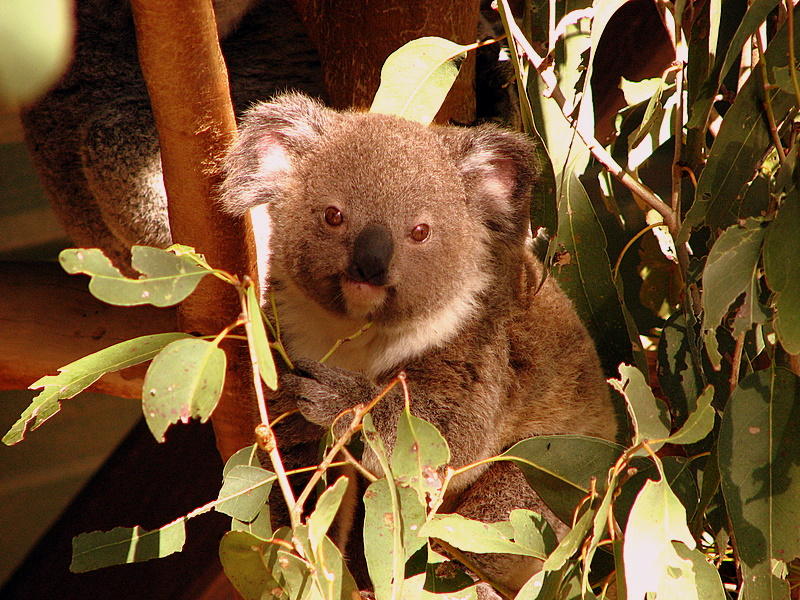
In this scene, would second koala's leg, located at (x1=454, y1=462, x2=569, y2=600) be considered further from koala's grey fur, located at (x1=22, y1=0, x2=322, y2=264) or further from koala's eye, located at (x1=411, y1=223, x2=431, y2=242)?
koala's grey fur, located at (x1=22, y1=0, x2=322, y2=264)

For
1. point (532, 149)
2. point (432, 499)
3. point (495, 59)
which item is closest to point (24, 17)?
point (432, 499)

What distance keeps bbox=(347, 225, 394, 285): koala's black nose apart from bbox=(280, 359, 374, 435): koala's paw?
0.60 ft

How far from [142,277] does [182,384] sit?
0.44 feet

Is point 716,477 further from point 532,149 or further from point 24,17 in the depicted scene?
point 24,17

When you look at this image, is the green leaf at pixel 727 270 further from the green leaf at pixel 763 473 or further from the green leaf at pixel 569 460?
the green leaf at pixel 569 460

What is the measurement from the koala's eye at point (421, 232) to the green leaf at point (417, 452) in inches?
23.1

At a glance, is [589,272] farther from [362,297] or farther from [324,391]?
[324,391]

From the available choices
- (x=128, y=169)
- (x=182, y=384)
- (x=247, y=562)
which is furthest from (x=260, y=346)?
(x=128, y=169)

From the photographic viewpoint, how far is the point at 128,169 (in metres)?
2.62

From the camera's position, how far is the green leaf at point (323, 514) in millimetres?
1022

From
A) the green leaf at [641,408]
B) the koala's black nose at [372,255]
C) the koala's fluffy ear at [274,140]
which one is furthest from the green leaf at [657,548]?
the koala's fluffy ear at [274,140]

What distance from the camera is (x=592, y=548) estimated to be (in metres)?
1.09

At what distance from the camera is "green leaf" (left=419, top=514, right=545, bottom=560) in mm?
1140

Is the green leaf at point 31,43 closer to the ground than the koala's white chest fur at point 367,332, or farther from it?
farther from it
